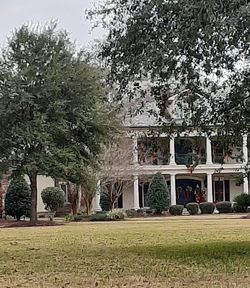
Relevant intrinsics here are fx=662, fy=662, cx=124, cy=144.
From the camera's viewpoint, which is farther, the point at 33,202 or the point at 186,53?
the point at 33,202

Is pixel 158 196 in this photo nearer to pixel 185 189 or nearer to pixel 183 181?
pixel 183 181

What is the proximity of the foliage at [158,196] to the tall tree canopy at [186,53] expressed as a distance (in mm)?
32632

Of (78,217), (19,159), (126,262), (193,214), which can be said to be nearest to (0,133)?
(19,159)

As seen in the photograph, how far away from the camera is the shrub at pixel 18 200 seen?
138 ft

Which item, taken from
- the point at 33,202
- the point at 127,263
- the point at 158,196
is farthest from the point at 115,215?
the point at 127,263

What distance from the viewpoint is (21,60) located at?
114 feet

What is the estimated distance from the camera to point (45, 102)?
35.2m

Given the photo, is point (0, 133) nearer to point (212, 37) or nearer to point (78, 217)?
point (78, 217)

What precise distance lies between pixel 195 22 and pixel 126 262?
194 inches

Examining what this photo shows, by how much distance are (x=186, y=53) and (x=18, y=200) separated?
Answer: 31.2 metres

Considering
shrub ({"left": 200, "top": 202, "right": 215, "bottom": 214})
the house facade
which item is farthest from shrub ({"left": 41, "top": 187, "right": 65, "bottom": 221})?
shrub ({"left": 200, "top": 202, "right": 215, "bottom": 214})

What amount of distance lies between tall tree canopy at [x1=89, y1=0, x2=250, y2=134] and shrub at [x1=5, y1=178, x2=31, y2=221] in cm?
2784

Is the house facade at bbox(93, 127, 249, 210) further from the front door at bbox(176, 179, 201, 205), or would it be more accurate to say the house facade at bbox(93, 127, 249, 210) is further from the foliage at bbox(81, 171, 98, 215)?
the foliage at bbox(81, 171, 98, 215)

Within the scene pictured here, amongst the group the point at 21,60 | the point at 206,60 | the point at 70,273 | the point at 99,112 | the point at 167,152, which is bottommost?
the point at 70,273
